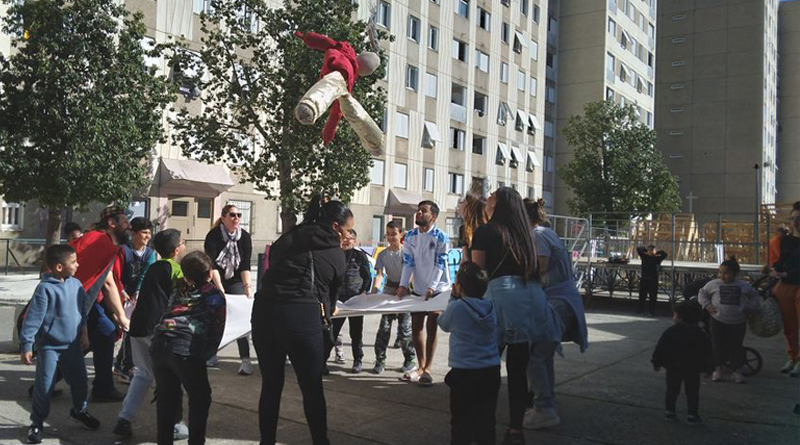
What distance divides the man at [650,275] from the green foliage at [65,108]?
14.0m

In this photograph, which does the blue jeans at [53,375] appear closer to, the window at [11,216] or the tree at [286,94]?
the tree at [286,94]

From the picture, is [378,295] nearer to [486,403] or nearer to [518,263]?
[518,263]

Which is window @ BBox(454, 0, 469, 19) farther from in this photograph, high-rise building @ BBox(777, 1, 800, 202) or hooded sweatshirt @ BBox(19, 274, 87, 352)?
high-rise building @ BBox(777, 1, 800, 202)

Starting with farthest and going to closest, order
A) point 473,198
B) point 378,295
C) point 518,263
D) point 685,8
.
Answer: point 685,8 < point 378,295 < point 473,198 < point 518,263

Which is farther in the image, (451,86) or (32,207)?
(451,86)

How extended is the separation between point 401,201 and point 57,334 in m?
32.4

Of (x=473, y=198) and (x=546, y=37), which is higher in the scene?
(x=546, y=37)

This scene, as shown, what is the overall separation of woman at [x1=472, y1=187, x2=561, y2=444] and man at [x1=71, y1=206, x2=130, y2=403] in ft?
10.6

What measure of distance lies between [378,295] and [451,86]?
3599 centimetres

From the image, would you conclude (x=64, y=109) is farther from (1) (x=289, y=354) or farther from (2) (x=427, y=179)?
(2) (x=427, y=179)

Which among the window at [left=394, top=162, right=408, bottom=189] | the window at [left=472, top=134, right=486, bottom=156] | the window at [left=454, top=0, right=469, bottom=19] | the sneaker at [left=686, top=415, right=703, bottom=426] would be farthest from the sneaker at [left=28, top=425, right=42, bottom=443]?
the window at [left=472, top=134, right=486, bottom=156]

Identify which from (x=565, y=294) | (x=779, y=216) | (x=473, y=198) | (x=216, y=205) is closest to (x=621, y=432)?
(x=565, y=294)

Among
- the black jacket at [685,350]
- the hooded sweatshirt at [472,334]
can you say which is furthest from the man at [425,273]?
the hooded sweatshirt at [472,334]

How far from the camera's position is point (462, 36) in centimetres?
4288
